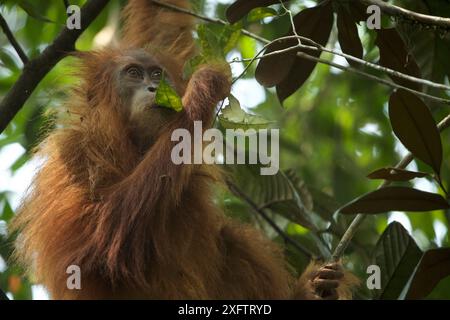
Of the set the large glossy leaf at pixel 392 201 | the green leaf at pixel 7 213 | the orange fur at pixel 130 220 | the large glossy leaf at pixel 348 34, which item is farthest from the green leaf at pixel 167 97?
the green leaf at pixel 7 213

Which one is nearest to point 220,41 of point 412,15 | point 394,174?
point 412,15

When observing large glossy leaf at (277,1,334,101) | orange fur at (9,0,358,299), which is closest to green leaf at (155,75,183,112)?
orange fur at (9,0,358,299)

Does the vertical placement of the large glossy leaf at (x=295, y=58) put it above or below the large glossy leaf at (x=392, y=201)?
above

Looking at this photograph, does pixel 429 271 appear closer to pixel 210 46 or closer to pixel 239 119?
pixel 239 119

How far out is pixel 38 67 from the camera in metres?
5.08

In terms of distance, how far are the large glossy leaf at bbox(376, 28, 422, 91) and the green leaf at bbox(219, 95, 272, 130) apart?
965 mm

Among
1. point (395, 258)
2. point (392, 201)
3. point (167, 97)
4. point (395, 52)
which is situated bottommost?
point (395, 258)

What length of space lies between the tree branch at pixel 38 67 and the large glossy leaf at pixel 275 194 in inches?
68.9

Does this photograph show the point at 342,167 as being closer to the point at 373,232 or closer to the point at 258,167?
the point at 373,232

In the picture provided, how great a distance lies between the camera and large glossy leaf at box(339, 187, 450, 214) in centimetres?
376

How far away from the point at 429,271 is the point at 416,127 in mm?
700

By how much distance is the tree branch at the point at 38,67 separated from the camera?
16.1ft

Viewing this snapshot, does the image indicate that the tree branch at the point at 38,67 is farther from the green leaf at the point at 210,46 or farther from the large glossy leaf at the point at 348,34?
the large glossy leaf at the point at 348,34

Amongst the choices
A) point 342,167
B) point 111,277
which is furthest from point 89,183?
point 342,167
